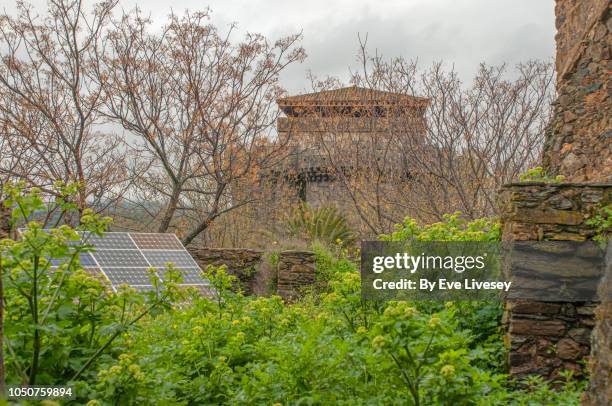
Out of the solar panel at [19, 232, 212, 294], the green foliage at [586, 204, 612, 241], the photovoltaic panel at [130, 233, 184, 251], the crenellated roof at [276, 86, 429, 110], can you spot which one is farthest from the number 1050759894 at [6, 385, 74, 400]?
the crenellated roof at [276, 86, 429, 110]

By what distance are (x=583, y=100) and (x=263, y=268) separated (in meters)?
7.07

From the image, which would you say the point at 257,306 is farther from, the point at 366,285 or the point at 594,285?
the point at 594,285

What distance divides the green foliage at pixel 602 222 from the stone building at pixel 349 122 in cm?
657

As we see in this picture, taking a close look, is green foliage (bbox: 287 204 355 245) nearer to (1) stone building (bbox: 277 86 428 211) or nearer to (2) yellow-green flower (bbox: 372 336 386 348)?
(1) stone building (bbox: 277 86 428 211)

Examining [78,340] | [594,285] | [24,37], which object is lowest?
[78,340]

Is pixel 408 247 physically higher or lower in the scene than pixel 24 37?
lower

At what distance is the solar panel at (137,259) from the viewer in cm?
891

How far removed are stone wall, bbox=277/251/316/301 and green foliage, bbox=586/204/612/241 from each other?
7267 mm

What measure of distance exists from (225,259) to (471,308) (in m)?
7.64

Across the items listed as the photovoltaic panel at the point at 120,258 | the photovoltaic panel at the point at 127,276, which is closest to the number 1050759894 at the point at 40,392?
the photovoltaic panel at the point at 127,276

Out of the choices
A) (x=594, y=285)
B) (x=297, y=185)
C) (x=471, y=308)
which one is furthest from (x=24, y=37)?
(x=594, y=285)

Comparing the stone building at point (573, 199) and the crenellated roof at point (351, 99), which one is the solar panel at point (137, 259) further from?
the crenellated roof at point (351, 99)

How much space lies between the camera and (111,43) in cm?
1354

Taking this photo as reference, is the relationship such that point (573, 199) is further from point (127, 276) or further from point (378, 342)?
point (127, 276)
